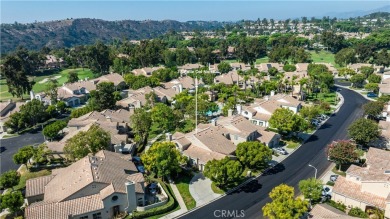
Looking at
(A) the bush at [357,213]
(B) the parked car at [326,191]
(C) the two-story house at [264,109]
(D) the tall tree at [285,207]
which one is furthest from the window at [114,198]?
(C) the two-story house at [264,109]

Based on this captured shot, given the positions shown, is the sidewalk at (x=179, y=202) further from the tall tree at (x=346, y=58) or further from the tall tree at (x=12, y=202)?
the tall tree at (x=346, y=58)

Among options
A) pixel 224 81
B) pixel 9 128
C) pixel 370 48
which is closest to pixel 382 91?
pixel 224 81

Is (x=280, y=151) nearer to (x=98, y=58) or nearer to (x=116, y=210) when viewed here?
(x=116, y=210)

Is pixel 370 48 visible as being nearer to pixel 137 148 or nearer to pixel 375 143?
pixel 375 143

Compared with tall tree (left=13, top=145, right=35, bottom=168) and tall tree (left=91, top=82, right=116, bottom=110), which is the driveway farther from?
tall tree (left=91, top=82, right=116, bottom=110)

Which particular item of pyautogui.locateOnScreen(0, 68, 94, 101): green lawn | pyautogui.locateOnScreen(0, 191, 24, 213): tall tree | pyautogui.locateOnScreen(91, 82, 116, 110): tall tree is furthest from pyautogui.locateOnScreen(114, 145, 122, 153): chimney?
pyautogui.locateOnScreen(0, 68, 94, 101): green lawn

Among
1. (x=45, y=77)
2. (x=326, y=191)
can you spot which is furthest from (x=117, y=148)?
(x=45, y=77)
